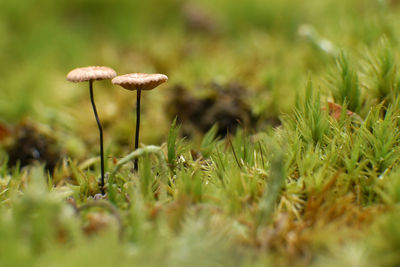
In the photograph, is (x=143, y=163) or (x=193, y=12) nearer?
(x=143, y=163)

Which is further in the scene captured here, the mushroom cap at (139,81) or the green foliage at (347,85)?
the green foliage at (347,85)

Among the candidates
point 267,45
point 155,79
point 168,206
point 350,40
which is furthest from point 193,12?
point 168,206

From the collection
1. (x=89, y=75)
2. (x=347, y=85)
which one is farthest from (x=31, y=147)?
(x=347, y=85)

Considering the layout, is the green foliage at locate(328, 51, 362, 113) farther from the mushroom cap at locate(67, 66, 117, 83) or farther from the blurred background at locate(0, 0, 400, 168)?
the mushroom cap at locate(67, 66, 117, 83)

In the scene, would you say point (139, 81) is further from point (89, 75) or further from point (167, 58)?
point (167, 58)

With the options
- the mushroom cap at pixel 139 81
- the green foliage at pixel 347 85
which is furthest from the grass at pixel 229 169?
the mushroom cap at pixel 139 81

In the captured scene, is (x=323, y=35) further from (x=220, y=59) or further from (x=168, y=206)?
(x=168, y=206)

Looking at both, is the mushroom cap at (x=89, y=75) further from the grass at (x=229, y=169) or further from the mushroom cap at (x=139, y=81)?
the grass at (x=229, y=169)
